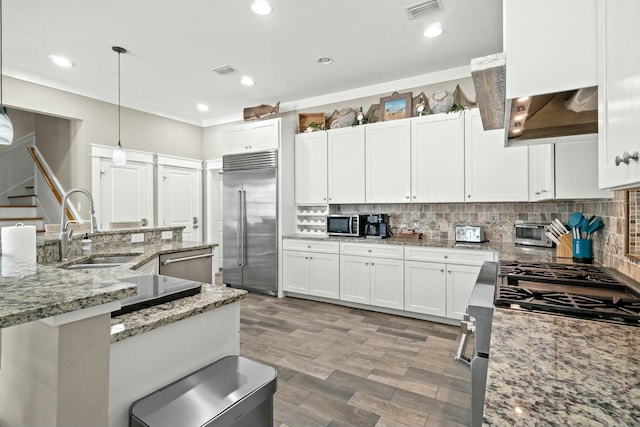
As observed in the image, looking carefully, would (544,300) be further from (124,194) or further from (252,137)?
(124,194)

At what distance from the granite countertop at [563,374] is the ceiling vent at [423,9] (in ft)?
8.20

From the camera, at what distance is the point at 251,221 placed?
470 cm

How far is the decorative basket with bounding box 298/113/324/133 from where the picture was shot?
456cm

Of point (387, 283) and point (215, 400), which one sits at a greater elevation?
point (215, 400)

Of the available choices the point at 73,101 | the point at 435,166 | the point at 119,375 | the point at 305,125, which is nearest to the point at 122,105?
the point at 73,101

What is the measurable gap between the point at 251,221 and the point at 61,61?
2.83 metres

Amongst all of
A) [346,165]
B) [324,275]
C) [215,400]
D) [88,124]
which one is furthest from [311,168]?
[215,400]

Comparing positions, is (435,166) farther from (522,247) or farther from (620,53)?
(620,53)

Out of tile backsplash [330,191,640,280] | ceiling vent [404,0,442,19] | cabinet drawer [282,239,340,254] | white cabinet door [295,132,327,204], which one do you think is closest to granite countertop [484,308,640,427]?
tile backsplash [330,191,640,280]

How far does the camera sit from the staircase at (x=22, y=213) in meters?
4.46

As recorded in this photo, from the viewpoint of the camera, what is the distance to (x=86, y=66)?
12.1 ft

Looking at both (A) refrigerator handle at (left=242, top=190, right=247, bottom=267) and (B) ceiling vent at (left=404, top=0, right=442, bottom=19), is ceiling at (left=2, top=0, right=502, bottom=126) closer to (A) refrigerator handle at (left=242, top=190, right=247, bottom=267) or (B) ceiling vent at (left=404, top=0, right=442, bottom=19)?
(B) ceiling vent at (left=404, top=0, right=442, bottom=19)

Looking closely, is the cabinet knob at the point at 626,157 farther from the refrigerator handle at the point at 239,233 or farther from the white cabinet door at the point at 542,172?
the refrigerator handle at the point at 239,233

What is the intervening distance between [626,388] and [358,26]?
3.02 m
